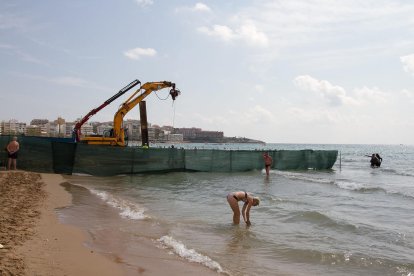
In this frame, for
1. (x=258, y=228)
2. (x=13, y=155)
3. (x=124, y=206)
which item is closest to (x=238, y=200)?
(x=258, y=228)

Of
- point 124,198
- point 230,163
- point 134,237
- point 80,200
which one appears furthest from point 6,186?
point 230,163

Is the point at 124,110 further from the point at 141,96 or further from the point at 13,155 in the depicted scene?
the point at 13,155

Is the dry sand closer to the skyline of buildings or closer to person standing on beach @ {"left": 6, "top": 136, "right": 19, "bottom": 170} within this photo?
person standing on beach @ {"left": 6, "top": 136, "right": 19, "bottom": 170}

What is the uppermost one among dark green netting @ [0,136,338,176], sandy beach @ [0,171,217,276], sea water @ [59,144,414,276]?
dark green netting @ [0,136,338,176]

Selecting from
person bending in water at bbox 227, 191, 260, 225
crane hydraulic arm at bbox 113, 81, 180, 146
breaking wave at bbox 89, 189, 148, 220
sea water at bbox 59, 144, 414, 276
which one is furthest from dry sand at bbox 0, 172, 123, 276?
crane hydraulic arm at bbox 113, 81, 180, 146

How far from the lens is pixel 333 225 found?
1129 cm

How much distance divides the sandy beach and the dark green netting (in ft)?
33.9

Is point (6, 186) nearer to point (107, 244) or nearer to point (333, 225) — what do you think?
point (107, 244)

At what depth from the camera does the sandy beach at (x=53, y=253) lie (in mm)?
5434

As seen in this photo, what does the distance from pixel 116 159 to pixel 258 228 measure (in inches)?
506

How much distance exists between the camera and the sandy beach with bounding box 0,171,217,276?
5.43 m

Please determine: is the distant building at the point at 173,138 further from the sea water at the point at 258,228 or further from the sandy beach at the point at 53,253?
the sandy beach at the point at 53,253

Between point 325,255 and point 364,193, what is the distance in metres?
13.4

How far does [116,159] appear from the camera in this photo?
21688 mm
